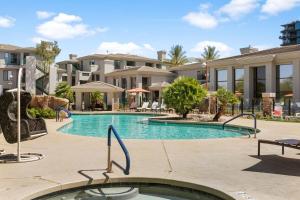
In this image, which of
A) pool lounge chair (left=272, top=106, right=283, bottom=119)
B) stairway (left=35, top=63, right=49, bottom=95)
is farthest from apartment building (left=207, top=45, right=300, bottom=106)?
stairway (left=35, top=63, right=49, bottom=95)

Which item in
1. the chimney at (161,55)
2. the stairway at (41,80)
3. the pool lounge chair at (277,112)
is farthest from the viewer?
the chimney at (161,55)

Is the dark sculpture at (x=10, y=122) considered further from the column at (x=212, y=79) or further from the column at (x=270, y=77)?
the column at (x=212, y=79)

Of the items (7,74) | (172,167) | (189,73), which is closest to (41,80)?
(7,74)

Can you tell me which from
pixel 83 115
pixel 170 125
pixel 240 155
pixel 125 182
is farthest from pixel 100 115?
pixel 125 182

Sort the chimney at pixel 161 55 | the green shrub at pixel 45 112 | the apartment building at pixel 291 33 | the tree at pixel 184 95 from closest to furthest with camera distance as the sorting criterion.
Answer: the green shrub at pixel 45 112, the tree at pixel 184 95, the chimney at pixel 161 55, the apartment building at pixel 291 33

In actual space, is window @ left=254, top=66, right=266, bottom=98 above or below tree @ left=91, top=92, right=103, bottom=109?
above

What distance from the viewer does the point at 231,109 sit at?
2980cm

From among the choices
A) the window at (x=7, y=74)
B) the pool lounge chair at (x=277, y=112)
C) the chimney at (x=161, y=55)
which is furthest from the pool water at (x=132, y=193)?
the chimney at (x=161, y=55)

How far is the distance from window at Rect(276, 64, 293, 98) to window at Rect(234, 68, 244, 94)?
408 cm

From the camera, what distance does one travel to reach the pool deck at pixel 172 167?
6.03m

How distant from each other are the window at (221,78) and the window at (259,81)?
12.4 ft

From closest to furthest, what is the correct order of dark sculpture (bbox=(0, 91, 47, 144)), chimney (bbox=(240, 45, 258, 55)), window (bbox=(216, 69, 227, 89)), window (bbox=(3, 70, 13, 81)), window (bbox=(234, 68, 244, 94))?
dark sculpture (bbox=(0, 91, 47, 144)) < window (bbox=(234, 68, 244, 94)) < window (bbox=(216, 69, 227, 89)) < chimney (bbox=(240, 45, 258, 55)) < window (bbox=(3, 70, 13, 81))

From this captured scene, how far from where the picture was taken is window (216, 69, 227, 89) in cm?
4025

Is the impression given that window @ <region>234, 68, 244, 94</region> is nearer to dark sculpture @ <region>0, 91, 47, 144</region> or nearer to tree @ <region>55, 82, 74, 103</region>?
tree @ <region>55, 82, 74, 103</region>
